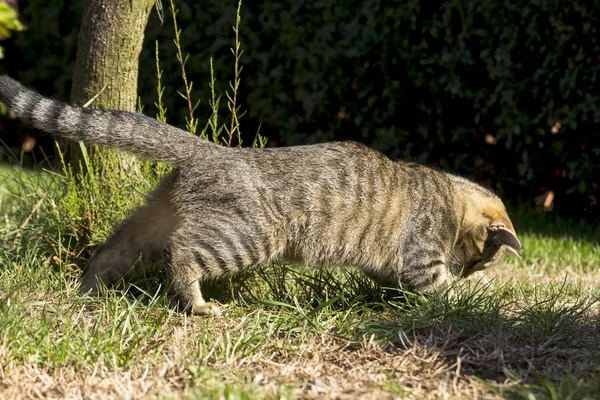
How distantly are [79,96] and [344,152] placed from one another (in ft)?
5.62

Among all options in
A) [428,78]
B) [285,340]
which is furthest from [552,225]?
[285,340]

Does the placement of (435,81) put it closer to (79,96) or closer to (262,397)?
(79,96)

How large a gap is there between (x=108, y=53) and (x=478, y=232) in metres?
2.53

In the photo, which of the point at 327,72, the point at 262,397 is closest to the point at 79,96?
the point at 262,397

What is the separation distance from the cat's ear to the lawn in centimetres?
29

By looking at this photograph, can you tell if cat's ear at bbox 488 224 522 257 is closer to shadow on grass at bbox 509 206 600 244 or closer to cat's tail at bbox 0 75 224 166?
cat's tail at bbox 0 75 224 166

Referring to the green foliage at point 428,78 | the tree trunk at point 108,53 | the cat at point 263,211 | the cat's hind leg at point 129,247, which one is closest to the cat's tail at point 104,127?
the cat at point 263,211

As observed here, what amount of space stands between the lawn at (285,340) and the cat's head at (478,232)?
25cm

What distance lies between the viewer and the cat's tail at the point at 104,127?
4.44 m

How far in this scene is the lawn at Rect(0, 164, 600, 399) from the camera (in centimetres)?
339

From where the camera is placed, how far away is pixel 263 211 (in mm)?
4504

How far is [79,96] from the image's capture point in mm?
5258

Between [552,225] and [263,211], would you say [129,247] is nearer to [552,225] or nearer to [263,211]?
[263,211]

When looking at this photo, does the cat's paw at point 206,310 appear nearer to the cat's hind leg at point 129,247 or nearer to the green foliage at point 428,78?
the cat's hind leg at point 129,247
